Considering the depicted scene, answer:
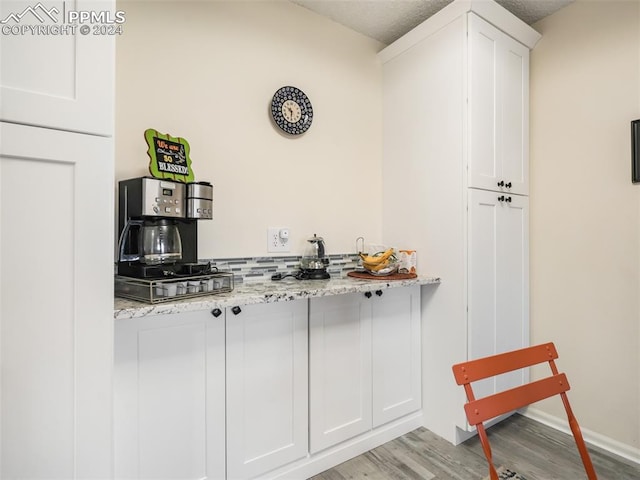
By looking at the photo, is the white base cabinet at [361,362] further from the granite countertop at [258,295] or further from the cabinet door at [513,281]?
the cabinet door at [513,281]

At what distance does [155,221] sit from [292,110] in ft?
3.37

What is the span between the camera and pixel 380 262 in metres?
1.94

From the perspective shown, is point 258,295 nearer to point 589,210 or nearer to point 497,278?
point 497,278

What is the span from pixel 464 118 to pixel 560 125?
27.9 inches

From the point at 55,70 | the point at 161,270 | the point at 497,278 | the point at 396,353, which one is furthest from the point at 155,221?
the point at 497,278

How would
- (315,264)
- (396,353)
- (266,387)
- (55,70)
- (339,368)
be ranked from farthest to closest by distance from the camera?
(396,353), (315,264), (339,368), (266,387), (55,70)

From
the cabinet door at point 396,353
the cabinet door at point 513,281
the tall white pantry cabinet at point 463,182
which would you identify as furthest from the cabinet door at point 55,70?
the cabinet door at point 513,281

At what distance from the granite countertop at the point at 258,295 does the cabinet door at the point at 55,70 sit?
0.53 metres

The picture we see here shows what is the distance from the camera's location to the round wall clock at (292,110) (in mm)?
1900

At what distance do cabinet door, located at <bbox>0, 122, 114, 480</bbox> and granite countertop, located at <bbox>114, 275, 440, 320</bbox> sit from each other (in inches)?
5.2

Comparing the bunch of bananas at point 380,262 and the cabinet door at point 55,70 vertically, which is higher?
the cabinet door at point 55,70

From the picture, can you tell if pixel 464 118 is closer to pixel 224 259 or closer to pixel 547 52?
pixel 547 52

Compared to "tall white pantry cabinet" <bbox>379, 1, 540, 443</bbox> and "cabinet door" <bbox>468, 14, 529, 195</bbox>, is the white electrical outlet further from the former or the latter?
"cabinet door" <bbox>468, 14, 529, 195</bbox>

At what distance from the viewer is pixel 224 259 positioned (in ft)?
5.70
